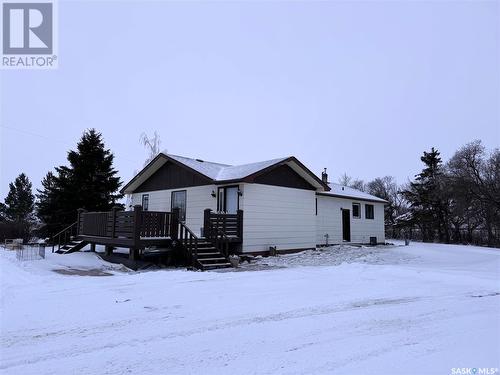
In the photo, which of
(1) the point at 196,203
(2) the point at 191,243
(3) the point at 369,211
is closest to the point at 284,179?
(1) the point at 196,203

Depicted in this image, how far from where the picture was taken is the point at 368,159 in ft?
262

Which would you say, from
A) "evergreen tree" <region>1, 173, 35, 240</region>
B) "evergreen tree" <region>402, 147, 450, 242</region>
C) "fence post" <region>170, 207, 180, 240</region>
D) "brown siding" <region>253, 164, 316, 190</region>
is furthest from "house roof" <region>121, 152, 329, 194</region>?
"evergreen tree" <region>1, 173, 35, 240</region>

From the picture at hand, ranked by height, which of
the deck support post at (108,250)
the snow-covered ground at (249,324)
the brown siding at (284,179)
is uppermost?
the brown siding at (284,179)

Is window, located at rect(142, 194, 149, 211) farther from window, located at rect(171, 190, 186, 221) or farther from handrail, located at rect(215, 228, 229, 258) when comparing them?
handrail, located at rect(215, 228, 229, 258)

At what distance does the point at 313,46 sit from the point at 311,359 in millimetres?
27401

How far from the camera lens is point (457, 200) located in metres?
29.1

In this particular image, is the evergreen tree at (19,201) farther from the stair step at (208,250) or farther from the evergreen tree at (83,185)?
the stair step at (208,250)

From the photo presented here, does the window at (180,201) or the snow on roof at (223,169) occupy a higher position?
the snow on roof at (223,169)

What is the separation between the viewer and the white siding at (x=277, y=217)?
14688 millimetres

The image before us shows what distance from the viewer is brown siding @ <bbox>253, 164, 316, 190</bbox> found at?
15438 mm

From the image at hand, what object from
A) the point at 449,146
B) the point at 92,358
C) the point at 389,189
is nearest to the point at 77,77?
the point at 92,358

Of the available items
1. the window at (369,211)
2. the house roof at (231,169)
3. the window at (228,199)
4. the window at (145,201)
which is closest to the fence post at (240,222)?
the window at (228,199)

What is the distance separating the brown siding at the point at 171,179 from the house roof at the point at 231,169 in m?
0.24

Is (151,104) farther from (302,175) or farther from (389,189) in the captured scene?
(389,189)
